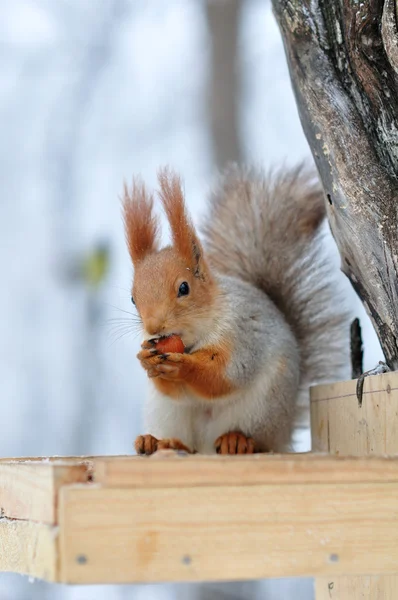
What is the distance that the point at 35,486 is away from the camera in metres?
1.23

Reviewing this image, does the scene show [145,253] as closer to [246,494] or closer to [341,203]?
[341,203]

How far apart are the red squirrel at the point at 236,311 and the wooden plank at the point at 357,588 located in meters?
0.30

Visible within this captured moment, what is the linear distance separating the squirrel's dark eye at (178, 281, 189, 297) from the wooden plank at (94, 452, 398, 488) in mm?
677

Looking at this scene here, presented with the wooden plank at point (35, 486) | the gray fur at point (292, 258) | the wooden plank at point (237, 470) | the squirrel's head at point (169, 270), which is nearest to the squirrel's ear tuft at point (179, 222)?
the squirrel's head at point (169, 270)

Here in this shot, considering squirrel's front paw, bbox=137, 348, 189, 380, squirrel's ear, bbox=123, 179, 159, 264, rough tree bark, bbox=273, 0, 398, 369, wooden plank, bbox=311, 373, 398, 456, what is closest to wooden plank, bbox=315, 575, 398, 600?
wooden plank, bbox=311, 373, 398, 456

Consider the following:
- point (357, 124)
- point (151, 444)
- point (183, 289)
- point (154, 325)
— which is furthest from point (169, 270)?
point (357, 124)

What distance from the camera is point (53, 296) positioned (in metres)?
4.43

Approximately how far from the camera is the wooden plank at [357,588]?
160 cm

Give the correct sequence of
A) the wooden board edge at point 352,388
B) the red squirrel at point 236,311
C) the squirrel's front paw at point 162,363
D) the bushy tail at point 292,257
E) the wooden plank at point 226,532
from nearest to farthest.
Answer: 1. the wooden plank at point 226,532
2. the wooden board edge at point 352,388
3. the squirrel's front paw at point 162,363
4. the red squirrel at point 236,311
5. the bushy tail at point 292,257

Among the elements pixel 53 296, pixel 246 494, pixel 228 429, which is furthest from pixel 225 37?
pixel 246 494

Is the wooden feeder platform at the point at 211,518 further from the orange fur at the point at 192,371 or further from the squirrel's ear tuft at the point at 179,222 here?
the squirrel's ear tuft at the point at 179,222

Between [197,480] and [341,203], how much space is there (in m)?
0.74

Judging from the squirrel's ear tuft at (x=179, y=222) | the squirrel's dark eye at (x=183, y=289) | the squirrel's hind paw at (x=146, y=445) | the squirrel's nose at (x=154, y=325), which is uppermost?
the squirrel's ear tuft at (x=179, y=222)

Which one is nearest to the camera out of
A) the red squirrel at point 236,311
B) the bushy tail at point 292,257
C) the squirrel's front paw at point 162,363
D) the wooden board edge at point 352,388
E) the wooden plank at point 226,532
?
the wooden plank at point 226,532
